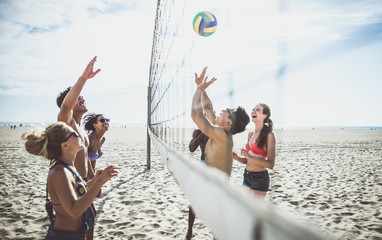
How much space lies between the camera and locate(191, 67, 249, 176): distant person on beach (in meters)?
1.66

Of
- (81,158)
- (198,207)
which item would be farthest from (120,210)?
(198,207)

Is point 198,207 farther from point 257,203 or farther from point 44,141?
point 44,141

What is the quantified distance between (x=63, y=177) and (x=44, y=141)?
0.27 m

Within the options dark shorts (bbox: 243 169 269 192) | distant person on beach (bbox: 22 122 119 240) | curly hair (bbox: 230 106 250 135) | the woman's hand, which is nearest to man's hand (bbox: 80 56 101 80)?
distant person on beach (bbox: 22 122 119 240)

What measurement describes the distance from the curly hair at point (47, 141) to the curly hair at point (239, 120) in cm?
116

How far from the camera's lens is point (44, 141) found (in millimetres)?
1415

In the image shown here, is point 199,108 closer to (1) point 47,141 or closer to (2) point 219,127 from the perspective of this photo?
(2) point 219,127

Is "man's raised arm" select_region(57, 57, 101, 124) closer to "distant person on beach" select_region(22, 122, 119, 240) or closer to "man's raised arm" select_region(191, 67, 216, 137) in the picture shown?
"distant person on beach" select_region(22, 122, 119, 240)

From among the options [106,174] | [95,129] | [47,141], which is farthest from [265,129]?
[95,129]

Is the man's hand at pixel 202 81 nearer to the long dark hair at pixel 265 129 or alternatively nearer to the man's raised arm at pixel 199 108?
the man's raised arm at pixel 199 108

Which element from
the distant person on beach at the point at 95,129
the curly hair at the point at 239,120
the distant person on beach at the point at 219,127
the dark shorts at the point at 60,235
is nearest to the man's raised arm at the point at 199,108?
the distant person on beach at the point at 219,127

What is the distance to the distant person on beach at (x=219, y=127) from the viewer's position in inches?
65.5

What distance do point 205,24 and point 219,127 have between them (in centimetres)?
184

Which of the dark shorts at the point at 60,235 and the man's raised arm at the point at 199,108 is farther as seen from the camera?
the man's raised arm at the point at 199,108
